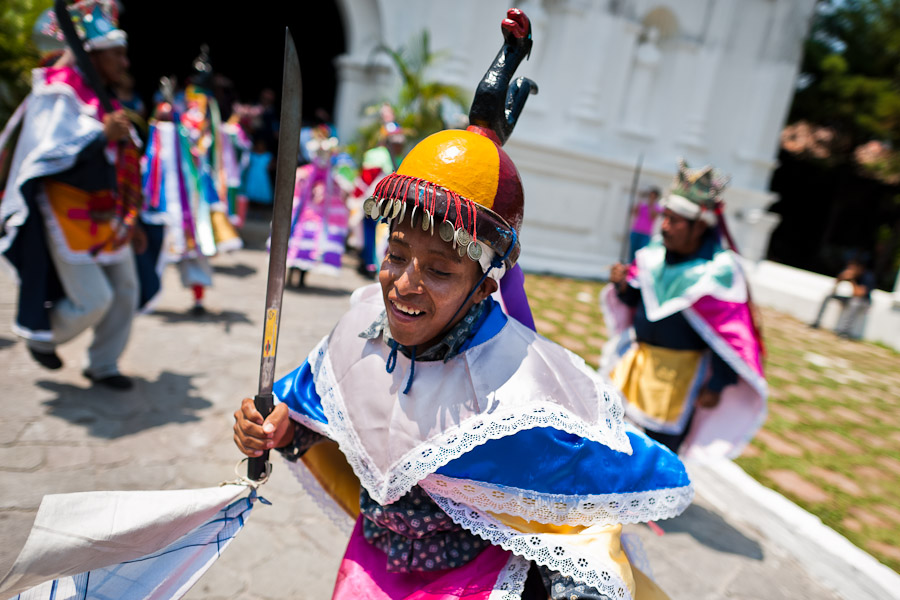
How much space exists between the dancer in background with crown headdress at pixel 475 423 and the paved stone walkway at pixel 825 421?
3300mm

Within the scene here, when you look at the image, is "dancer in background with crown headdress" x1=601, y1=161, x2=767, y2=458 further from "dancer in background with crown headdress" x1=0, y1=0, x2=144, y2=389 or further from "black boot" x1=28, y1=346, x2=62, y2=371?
"black boot" x1=28, y1=346, x2=62, y2=371

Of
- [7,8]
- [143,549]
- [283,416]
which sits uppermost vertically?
[7,8]

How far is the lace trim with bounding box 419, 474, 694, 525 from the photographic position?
1.35 m

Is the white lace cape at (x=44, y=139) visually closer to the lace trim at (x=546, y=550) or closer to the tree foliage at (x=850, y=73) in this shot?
the lace trim at (x=546, y=550)

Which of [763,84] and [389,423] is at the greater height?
[763,84]

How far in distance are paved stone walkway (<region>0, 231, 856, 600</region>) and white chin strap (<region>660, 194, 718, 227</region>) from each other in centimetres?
185

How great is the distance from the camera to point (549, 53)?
11648mm

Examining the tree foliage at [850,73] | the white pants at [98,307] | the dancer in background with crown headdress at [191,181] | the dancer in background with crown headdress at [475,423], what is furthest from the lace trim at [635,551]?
the tree foliage at [850,73]

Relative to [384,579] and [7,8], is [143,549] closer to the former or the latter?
[384,579]

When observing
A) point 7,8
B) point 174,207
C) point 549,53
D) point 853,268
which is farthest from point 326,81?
point 853,268

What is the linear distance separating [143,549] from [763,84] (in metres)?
14.8

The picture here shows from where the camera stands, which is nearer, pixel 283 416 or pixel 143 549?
pixel 143 549

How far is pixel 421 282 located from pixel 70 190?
3.26 metres

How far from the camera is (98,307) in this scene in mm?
3713
